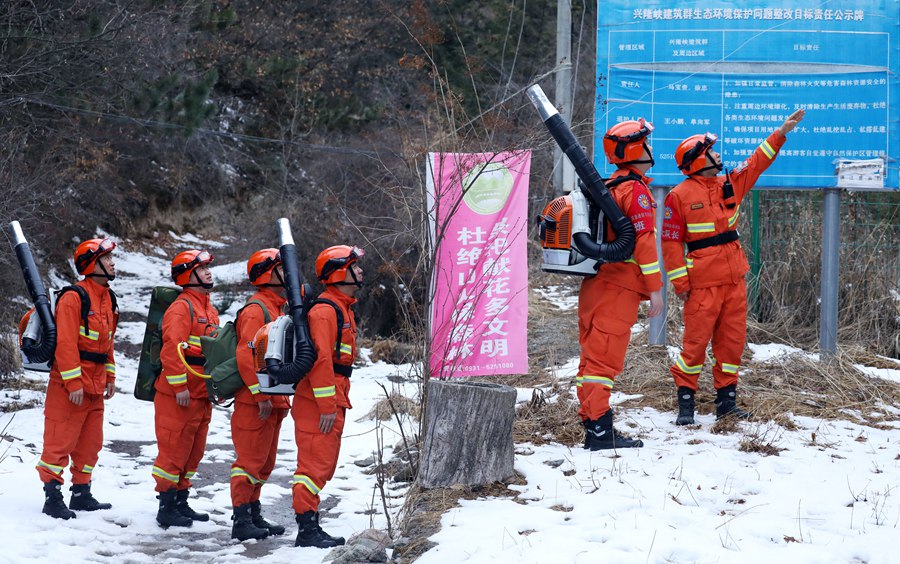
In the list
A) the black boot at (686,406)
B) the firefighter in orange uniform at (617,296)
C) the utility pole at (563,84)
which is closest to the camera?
the firefighter in orange uniform at (617,296)

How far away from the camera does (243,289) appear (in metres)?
18.3

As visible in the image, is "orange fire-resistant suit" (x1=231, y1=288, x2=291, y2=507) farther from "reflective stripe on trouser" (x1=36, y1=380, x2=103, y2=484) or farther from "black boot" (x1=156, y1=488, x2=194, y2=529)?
"reflective stripe on trouser" (x1=36, y1=380, x2=103, y2=484)

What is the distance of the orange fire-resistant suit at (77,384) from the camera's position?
6793mm

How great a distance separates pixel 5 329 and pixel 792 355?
8079 millimetres

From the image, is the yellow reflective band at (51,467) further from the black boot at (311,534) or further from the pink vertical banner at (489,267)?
the pink vertical banner at (489,267)

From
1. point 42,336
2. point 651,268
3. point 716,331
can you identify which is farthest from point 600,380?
point 42,336

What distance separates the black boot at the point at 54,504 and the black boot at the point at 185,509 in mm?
682

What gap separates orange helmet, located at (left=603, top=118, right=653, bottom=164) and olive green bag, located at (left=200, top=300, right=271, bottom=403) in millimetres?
2543

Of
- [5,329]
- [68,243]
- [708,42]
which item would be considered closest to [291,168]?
[68,243]

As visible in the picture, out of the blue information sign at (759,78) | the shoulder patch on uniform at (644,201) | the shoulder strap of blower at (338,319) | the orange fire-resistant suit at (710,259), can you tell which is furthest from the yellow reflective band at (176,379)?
the blue information sign at (759,78)

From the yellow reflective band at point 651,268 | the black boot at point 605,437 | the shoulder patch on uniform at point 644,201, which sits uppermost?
the shoulder patch on uniform at point 644,201

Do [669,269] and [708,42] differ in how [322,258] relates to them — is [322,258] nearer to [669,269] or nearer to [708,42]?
[669,269]

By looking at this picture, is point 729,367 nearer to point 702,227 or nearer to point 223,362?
point 702,227

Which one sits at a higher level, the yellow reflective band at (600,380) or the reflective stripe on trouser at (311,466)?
the yellow reflective band at (600,380)
